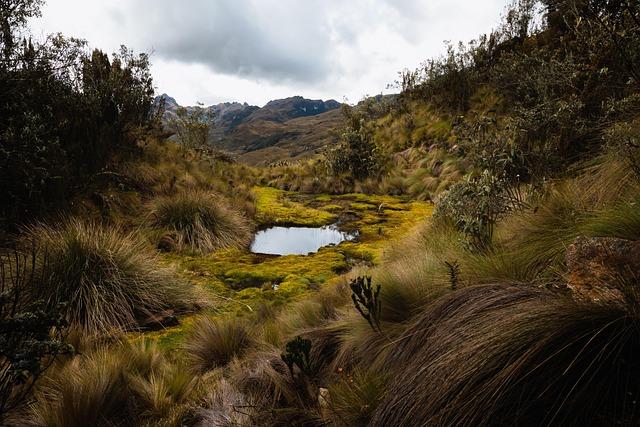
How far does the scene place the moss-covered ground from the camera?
14.7 ft

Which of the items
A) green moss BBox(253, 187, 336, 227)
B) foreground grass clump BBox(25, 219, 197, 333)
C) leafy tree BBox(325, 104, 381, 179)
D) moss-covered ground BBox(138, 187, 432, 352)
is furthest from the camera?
leafy tree BBox(325, 104, 381, 179)

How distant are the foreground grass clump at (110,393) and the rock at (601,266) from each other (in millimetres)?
2316

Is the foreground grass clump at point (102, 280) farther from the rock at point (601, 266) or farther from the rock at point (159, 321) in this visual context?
the rock at point (601, 266)

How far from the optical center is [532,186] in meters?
4.37

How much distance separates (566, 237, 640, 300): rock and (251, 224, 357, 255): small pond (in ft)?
16.0

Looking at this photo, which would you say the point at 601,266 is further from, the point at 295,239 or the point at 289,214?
the point at 289,214

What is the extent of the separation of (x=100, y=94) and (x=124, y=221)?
9.12ft

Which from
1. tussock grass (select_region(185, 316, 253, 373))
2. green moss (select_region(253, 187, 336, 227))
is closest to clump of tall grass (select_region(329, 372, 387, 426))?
tussock grass (select_region(185, 316, 253, 373))

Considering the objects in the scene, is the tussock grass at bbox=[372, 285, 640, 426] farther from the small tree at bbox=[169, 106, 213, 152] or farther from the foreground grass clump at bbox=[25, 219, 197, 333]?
the small tree at bbox=[169, 106, 213, 152]

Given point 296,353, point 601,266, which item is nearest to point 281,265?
point 296,353

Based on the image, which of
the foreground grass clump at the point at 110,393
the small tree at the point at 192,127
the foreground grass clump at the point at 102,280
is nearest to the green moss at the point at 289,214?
the foreground grass clump at the point at 102,280

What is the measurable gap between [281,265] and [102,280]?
7.85 ft

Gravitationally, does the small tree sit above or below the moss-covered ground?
above

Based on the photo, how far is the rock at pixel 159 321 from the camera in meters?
3.96
